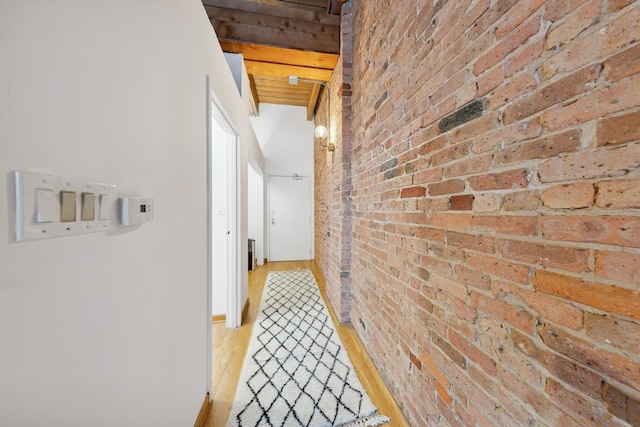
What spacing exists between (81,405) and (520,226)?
1.21m

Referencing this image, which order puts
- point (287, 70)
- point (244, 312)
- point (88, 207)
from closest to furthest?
point (88, 207)
point (244, 312)
point (287, 70)

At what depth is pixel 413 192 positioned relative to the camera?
120 centimetres

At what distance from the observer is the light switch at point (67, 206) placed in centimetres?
48

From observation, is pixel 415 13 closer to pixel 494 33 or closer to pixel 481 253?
pixel 494 33

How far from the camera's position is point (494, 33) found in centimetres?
75

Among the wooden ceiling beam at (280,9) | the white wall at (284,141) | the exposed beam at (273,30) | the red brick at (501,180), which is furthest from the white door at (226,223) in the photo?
the white wall at (284,141)

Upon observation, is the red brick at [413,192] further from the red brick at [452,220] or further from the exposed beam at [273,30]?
the exposed beam at [273,30]

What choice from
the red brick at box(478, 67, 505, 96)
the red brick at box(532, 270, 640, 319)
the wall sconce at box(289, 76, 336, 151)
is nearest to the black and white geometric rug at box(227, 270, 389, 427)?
the red brick at box(532, 270, 640, 319)

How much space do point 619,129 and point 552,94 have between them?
173mm

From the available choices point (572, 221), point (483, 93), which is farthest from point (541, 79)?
→ point (572, 221)

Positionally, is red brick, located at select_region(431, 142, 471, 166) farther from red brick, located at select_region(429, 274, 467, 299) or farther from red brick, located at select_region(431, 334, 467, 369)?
red brick, located at select_region(431, 334, 467, 369)

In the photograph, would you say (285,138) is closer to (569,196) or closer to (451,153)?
(451,153)

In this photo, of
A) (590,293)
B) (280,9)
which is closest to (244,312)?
(590,293)

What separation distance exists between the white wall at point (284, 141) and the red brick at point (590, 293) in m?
4.50
